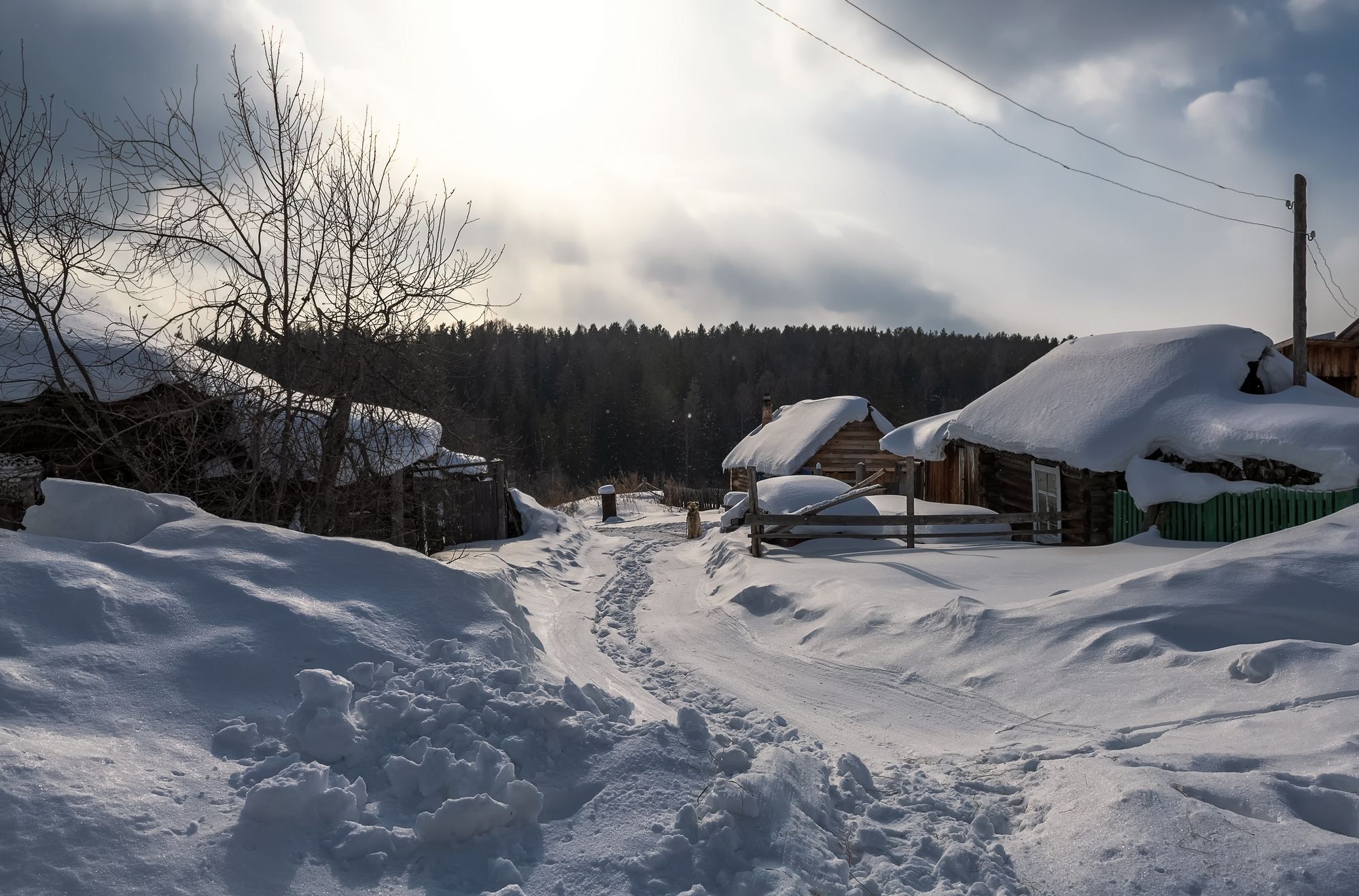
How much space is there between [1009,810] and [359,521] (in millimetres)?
8867

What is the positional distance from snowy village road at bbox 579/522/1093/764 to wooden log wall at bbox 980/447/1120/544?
756 cm

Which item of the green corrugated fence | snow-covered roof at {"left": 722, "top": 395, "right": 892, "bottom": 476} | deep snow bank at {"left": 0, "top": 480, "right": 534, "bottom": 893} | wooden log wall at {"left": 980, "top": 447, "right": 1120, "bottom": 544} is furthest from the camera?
snow-covered roof at {"left": 722, "top": 395, "right": 892, "bottom": 476}

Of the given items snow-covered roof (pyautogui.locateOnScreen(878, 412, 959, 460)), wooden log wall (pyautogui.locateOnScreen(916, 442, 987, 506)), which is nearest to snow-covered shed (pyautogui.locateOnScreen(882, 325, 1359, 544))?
wooden log wall (pyautogui.locateOnScreen(916, 442, 987, 506))

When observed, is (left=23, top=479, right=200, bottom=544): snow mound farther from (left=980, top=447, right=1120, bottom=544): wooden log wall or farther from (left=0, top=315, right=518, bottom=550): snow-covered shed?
(left=980, top=447, right=1120, bottom=544): wooden log wall

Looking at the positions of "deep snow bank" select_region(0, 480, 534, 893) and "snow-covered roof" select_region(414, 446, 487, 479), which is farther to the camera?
"snow-covered roof" select_region(414, 446, 487, 479)

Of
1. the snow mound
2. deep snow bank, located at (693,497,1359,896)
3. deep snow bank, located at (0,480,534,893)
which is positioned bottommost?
deep snow bank, located at (693,497,1359,896)

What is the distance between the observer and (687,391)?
74.8 meters

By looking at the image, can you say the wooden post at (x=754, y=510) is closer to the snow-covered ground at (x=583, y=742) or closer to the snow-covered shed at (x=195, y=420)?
the snow-covered shed at (x=195, y=420)

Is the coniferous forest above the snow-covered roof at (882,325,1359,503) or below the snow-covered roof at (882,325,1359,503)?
above

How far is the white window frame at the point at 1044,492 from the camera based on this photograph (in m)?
13.9

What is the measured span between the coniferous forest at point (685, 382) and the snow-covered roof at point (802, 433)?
61.2 ft

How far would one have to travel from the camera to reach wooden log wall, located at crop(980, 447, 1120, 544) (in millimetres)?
13398

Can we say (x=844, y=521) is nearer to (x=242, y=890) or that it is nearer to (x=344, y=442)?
(x=344, y=442)

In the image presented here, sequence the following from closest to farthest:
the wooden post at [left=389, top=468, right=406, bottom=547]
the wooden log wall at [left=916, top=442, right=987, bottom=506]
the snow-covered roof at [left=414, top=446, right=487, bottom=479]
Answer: the wooden post at [left=389, top=468, right=406, bottom=547]
the snow-covered roof at [left=414, top=446, right=487, bottom=479]
the wooden log wall at [left=916, top=442, right=987, bottom=506]
